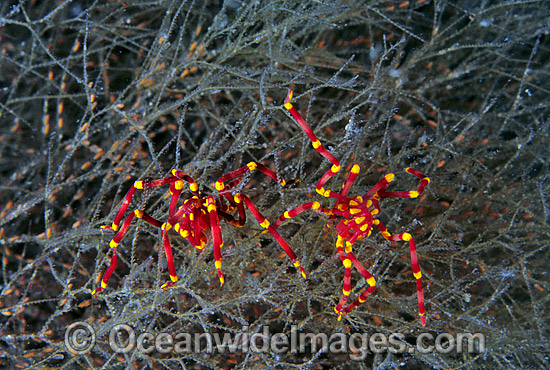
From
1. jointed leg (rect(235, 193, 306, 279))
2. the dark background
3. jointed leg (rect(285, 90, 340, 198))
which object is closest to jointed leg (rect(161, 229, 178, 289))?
the dark background

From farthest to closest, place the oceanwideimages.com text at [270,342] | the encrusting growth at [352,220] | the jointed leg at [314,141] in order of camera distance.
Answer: the oceanwideimages.com text at [270,342], the encrusting growth at [352,220], the jointed leg at [314,141]

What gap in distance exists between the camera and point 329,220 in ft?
6.09

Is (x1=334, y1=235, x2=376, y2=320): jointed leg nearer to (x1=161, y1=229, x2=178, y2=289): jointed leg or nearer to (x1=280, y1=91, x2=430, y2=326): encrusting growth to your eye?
(x1=280, y1=91, x2=430, y2=326): encrusting growth

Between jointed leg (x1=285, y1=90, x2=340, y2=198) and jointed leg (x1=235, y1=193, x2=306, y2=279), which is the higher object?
jointed leg (x1=285, y1=90, x2=340, y2=198)

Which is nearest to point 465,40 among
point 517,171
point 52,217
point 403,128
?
point 403,128

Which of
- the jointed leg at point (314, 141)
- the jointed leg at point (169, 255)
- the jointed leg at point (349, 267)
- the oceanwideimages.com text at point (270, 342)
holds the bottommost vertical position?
the oceanwideimages.com text at point (270, 342)

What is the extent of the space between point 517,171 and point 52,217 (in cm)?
299

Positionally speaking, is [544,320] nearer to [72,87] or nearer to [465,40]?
[465,40]

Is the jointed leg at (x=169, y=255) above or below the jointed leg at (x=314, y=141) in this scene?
below

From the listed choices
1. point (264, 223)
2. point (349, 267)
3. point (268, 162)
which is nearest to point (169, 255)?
Result: point (264, 223)

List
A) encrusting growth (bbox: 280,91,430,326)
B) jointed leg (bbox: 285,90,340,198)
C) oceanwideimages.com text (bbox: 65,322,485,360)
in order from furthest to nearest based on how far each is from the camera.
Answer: oceanwideimages.com text (bbox: 65,322,485,360) → encrusting growth (bbox: 280,91,430,326) → jointed leg (bbox: 285,90,340,198)

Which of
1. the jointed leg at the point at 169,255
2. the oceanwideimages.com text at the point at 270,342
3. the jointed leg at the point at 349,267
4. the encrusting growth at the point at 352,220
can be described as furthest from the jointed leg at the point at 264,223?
the oceanwideimages.com text at the point at 270,342

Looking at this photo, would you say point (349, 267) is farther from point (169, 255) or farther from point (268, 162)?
point (268, 162)

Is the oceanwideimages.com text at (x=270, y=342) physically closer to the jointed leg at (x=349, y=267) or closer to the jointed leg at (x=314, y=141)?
the jointed leg at (x=349, y=267)
